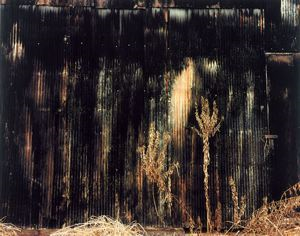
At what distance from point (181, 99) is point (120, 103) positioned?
1330 millimetres

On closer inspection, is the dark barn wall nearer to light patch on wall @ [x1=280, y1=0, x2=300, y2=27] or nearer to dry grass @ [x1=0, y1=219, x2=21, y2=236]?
A: light patch on wall @ [x1=280, y1=0, x2=300, y2=27]

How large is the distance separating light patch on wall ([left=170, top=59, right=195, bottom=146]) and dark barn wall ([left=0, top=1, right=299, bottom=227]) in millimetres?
22

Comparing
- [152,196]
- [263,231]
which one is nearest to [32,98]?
[152,196]

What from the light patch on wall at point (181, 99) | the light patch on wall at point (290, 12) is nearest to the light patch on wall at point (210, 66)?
the light patch on wall at point (181, 99)

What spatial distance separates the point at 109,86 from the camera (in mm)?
8477

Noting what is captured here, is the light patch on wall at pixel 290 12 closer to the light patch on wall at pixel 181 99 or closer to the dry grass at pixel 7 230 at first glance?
the light patch on wall at pixel 181 99

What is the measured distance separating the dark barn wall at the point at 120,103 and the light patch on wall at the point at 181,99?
2cm

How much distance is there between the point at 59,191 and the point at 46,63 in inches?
110

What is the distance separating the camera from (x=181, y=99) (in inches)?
333

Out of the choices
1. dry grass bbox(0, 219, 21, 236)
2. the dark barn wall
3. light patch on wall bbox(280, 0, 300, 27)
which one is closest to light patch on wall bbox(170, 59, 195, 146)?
the dark barn wall

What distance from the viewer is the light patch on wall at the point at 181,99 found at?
8398 millimetres

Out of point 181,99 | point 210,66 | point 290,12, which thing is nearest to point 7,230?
point 181,99

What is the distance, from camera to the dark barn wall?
26.9ft

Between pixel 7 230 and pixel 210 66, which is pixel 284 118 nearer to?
pixel 210 66
